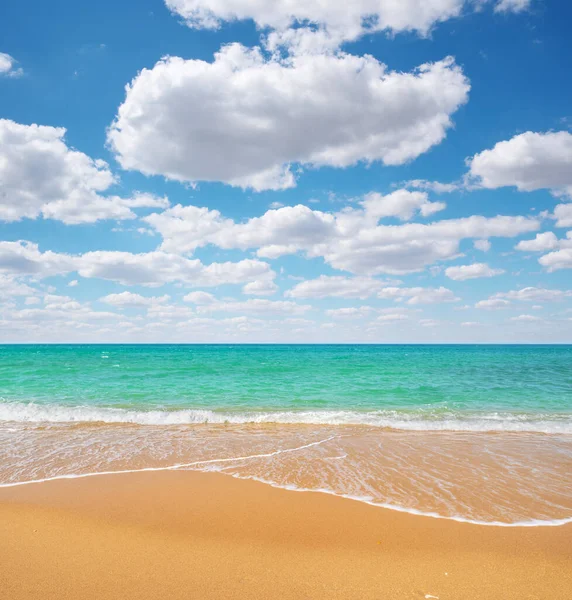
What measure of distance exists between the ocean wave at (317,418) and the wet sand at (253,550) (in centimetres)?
774

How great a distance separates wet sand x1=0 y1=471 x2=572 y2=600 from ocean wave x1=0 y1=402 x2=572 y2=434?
25.4 ft

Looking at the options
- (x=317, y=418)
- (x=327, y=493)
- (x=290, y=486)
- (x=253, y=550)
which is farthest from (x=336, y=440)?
(x=253, y=550)

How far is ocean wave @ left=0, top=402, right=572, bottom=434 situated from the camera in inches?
528

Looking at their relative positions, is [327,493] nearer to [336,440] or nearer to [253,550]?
[253,550]

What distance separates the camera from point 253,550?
185 inches

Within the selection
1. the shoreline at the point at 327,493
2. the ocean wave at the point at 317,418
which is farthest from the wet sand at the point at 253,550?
the ocean wave at the point at 317,418

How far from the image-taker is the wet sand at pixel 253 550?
3.88 metres

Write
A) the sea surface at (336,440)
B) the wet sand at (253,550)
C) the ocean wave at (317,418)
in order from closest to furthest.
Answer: the wet sand at (253,550), the sea surface at (336,440), the ocean wave at (317,418)

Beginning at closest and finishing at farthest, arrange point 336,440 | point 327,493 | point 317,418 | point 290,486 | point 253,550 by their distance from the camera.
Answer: point 253,550 → point 327,493 → point 290,486 → point 336,440 → point 317,418

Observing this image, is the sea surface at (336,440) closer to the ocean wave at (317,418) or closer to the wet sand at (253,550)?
the ocean wave at (317,418)

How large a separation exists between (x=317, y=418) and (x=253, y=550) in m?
10.3

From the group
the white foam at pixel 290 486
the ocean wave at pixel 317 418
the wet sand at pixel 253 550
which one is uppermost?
the wet sand at pixel 253 550

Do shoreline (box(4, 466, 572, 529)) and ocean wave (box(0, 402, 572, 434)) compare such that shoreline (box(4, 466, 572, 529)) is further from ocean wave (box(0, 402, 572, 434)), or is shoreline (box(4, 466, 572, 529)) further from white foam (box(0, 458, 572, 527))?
ocean wave (box(0, 402, 572, 434))

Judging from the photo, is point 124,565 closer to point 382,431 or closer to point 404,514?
point 404,514
